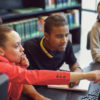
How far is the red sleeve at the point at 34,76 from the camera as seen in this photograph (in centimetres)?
91

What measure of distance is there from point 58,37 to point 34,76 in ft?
1.66

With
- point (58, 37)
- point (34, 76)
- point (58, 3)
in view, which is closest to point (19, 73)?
point (34, 76)

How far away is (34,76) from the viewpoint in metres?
0.94

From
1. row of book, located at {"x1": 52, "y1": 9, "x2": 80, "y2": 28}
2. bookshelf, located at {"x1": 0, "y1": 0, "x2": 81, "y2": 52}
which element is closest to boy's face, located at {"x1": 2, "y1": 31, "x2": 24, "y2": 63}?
bookshelf, located at {"x1": 0, "y1": 0, "x2": 81, "y2": 52}

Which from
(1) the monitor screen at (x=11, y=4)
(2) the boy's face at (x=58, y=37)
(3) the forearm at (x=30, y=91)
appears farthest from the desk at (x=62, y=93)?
(1) the monitor screen at (x=11, y=4)

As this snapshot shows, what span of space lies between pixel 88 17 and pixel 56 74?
11.4ft

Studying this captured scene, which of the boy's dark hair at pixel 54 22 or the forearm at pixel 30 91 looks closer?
the forearm at pixel 30 91

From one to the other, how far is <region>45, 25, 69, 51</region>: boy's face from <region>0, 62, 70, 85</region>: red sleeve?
1.40 feet

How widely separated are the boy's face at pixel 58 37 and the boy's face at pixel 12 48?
39 cm

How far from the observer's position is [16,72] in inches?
35.9

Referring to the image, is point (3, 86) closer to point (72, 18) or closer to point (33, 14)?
point (33, 14)

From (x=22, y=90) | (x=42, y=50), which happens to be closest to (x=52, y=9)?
(x=42, y=50)

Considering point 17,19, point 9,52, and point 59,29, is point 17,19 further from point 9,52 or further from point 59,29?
point 9,52

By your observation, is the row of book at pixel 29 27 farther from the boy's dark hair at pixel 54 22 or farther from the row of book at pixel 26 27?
the boy's dark hair at pixel 54 22
